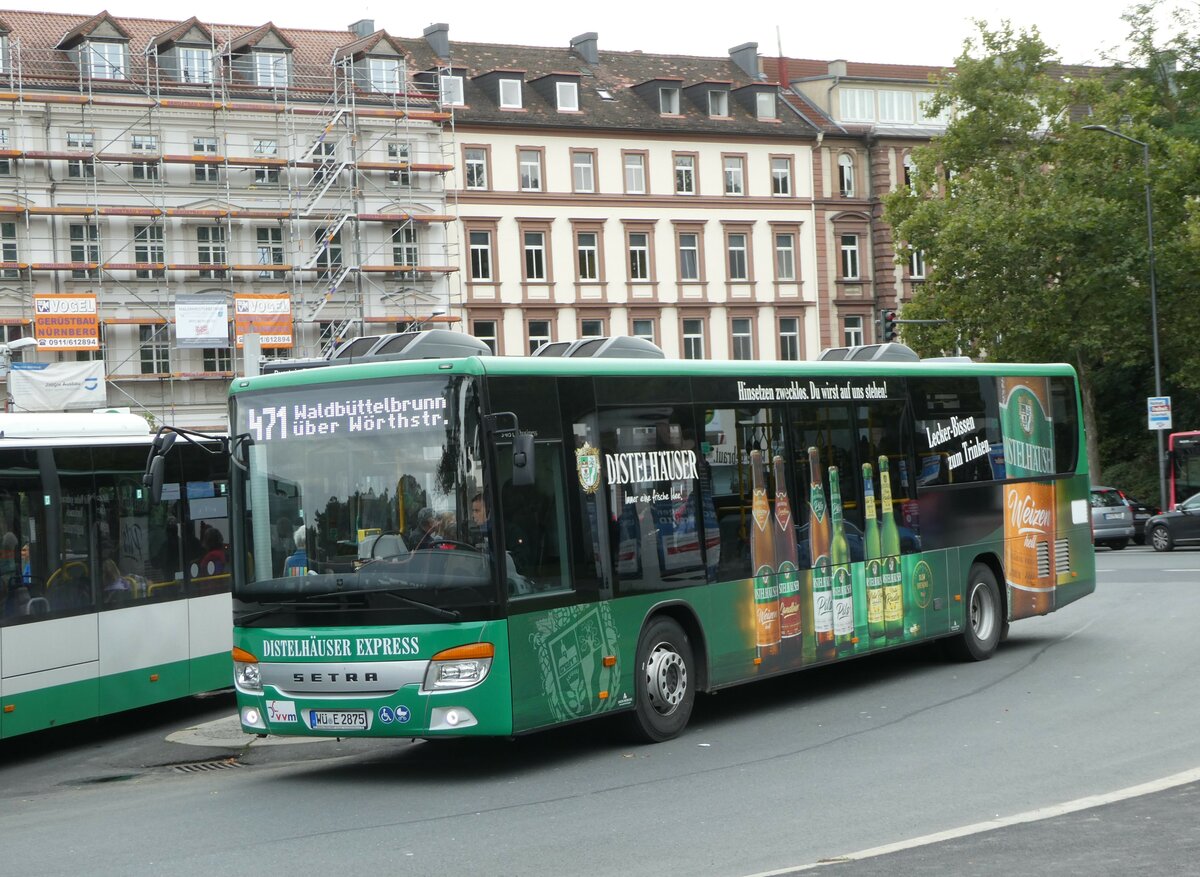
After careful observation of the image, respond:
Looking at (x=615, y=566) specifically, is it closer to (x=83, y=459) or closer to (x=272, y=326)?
(x=83, y=459)

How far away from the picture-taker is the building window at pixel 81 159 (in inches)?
2078

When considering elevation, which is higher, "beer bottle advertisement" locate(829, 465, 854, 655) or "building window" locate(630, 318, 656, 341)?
"building window" locate(630, 318, 656, 341)

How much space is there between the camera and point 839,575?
1436 cm

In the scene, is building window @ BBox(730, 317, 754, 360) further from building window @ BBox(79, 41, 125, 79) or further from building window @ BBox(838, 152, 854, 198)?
building window @ BBox(79, 41, 125, 79)

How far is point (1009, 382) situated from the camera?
1745 cm

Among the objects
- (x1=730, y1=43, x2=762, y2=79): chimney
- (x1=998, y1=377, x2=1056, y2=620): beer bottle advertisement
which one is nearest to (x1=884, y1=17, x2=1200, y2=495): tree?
(x1=730, y1=43, x2=762, y2=79): chimney

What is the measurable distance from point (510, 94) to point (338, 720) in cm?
5314

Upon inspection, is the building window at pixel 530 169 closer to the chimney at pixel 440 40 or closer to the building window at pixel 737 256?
the chimney at pixel 440 40

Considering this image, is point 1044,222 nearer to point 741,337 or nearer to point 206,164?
point 741,337

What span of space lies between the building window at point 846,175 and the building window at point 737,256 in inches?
218

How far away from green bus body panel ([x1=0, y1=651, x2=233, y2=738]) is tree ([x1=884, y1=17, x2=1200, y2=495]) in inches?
1669

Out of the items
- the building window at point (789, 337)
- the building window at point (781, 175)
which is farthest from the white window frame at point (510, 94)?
the building window at point (789, 337)

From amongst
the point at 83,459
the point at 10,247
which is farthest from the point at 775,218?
the point at 83,459

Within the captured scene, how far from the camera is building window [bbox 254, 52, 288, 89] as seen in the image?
57250 mm
